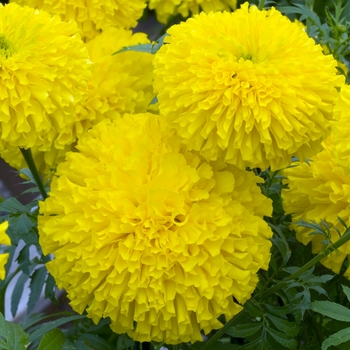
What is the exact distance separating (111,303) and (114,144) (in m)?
0.19

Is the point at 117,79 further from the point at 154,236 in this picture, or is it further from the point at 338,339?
the point at 338,339

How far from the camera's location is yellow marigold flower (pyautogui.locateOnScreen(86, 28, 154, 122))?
0.86m

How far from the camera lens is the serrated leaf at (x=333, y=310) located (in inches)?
22.3

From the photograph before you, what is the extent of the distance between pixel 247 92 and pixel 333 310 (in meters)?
0.26

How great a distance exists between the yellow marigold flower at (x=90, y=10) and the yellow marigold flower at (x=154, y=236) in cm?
41

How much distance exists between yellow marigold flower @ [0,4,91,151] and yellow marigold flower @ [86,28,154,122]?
0.12 meters

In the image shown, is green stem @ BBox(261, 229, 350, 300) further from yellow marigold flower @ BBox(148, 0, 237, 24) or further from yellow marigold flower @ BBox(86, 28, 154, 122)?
yellow marigold flower @ BBox(148, 0, 237, 24)

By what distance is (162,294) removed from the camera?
590mm

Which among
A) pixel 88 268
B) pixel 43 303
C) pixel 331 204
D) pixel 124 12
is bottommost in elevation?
pixel 43 303

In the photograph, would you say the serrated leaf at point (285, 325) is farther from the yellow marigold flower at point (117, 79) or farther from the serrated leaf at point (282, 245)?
the yellow marigold flower at point (117, 79)

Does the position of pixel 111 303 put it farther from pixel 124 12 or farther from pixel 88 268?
pixel 124 12


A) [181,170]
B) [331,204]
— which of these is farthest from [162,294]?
[331,204]

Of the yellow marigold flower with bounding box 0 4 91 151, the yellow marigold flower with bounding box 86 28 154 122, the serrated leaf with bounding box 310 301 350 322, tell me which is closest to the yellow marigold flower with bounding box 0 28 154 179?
the yellow marigold flower with bounding box 86 28 154 122

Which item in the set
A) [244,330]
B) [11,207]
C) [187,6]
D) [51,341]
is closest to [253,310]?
[244,330]
